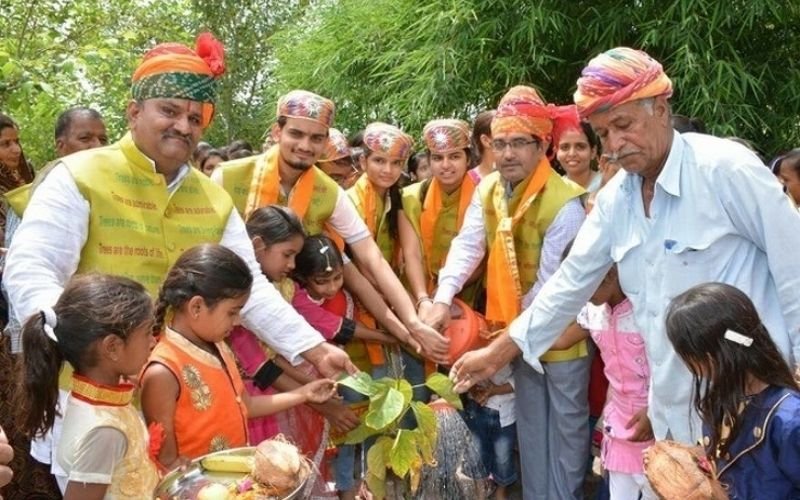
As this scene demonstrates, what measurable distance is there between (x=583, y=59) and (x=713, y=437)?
21.6ft

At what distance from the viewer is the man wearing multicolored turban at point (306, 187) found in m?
4.49

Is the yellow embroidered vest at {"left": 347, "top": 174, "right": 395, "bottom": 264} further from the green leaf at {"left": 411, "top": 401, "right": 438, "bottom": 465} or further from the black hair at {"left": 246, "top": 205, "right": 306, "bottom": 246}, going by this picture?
the green leaf at {"left": 411, "top": 401, "right": 438, "bottom": 465}

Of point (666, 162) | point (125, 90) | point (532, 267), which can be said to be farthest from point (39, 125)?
point (666, 162)

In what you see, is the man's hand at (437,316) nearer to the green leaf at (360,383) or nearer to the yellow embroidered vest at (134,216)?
the green leaf at (360,383)

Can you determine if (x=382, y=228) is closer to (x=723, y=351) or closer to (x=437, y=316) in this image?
(x=437, y=316)

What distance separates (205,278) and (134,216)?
14.5 inches

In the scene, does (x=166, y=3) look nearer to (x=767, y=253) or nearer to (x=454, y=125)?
(x=454, y=125)

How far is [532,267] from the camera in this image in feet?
15.0

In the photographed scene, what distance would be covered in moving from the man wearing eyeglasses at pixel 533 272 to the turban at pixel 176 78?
64.5 inches

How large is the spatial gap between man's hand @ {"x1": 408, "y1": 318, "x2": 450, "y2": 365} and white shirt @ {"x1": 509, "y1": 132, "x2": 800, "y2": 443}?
1.23 metres

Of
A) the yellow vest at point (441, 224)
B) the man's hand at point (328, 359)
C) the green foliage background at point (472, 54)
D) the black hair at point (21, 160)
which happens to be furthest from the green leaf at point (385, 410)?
the green foliage background at point (472, 54)

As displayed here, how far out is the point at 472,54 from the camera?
8750mm

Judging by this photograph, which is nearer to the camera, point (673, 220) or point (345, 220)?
point (673, 220)

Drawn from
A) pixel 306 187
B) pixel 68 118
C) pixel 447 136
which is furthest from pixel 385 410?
pixel 68 118
